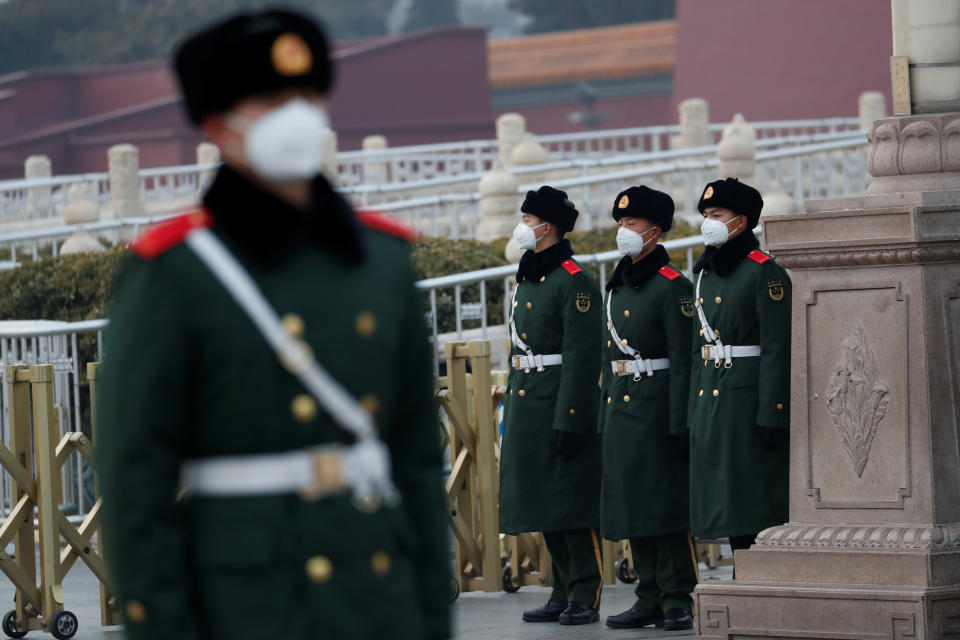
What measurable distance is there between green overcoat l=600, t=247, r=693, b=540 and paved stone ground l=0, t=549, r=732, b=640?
41cm

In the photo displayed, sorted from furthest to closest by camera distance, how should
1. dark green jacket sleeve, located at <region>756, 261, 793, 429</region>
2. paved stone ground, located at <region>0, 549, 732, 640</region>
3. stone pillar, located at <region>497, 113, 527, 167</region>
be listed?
stone pillar, located at <region>497, 113, 527, 167</region>, paved stone ground, located at <region>0, 549, 732, 640</region>, dark green jacket sleeve, located at <region>756, 261, 793, 429</region>

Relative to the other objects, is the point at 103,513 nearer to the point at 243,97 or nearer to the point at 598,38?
the point at 243,97

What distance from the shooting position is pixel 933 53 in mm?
6242

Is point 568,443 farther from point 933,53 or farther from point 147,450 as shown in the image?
point 147,450

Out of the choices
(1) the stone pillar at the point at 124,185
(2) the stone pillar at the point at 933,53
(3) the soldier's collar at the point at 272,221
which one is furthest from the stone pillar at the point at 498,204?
(3) the soldier's collar at the point at 272,221

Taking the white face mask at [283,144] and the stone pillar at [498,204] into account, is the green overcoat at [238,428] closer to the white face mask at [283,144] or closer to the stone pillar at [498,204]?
the white face mask at [283,144]

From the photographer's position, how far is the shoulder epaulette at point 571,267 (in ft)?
23.8

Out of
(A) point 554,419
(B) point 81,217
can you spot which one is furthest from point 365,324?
(B) point 81,217

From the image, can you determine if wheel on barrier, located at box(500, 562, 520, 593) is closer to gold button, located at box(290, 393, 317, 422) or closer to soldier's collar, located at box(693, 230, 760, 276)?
soldier's collar, located at box(693, 230, 760, 276)

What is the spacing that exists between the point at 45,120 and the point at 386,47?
6501 mm

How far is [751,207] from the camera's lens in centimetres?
683

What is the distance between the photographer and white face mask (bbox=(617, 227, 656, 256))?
23.1 feet

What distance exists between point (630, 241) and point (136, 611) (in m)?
4.62

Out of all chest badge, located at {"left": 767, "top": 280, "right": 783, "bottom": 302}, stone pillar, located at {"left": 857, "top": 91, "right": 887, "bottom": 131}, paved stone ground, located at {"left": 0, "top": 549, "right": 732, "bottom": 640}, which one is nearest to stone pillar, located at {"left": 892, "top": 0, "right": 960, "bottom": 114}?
chest badge, located at {"left": 767, "top": 280, "right": 783, "bottom": 302}
